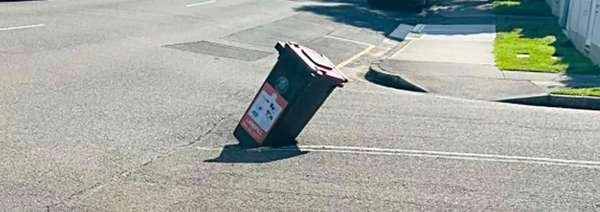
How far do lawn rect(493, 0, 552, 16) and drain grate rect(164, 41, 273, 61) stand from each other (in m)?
11.7

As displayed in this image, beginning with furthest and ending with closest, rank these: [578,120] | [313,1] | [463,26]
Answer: [313,1]
[463,26]
[578,120]

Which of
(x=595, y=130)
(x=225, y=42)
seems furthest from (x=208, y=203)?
(x=225, y=42)

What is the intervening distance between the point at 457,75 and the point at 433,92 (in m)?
1.55

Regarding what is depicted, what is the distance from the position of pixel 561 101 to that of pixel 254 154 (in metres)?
5.13

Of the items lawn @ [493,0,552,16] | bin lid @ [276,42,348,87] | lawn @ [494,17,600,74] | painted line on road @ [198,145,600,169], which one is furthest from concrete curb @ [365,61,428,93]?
lawn @ [493,0,552,16]

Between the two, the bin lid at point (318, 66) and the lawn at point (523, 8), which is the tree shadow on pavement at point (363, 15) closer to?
the lawn at point (523, 8)

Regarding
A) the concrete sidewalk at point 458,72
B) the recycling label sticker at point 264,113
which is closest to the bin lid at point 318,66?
the recycling label sticker at point 264,113

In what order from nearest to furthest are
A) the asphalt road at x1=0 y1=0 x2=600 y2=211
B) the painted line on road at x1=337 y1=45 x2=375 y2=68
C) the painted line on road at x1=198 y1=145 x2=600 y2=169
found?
the asphalt road at x1=0 y1=0 x2=600 y2=211 → the painted line on road at x1=198 y1=145 x2=600 y2=169 → the painted line on road at x1=337 y1=45 x2=375 y2=68

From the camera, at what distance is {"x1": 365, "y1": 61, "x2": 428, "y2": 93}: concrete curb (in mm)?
10788

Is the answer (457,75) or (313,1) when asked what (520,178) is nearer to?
(457,75)

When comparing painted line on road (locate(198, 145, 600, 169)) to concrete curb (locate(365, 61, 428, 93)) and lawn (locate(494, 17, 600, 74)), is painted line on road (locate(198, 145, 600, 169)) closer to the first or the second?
concrete curb (locate(365, 61, 428, 93))

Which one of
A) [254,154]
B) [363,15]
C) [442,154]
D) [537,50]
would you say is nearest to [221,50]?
[537,50]

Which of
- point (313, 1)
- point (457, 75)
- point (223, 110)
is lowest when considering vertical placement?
point (313, 1)

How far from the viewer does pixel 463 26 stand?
20.2m
